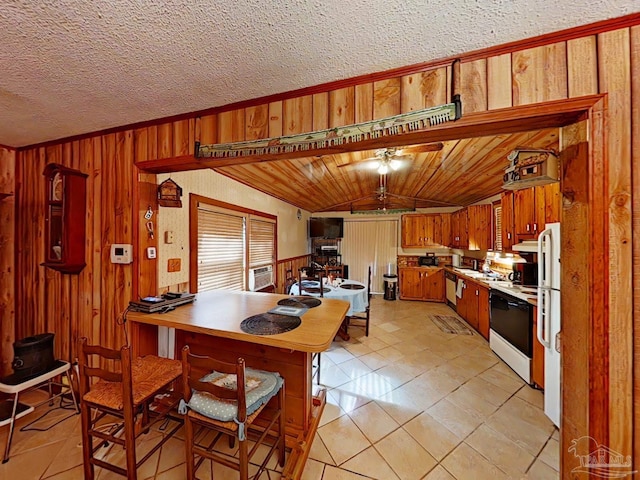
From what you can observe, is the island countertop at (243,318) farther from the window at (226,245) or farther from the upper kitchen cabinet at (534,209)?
the upper kitchen cabinet at (534,209)

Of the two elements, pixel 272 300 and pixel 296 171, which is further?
pixel 296 171

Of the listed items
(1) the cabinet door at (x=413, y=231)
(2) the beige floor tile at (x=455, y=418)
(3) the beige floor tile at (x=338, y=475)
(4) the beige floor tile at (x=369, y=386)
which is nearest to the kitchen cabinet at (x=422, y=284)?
(1) the cabinet door at (x=413, y=231)

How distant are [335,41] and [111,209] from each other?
6.89 feet

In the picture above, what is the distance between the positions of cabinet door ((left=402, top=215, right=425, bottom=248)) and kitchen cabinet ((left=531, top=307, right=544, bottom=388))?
3694 mm

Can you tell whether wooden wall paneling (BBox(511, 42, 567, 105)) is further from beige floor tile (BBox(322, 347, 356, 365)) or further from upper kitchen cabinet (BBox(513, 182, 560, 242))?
beige floor tile (BBox(322, 347, 356, 365))

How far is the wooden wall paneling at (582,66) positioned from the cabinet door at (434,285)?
531 cm

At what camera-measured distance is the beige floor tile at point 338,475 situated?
153 centimetres

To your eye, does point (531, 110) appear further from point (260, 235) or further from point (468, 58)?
point (260, 235)

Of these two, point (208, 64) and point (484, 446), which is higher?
point (208, 64)

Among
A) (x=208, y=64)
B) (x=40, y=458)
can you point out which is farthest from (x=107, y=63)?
(x=40, y=458)

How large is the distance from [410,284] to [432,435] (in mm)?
4394

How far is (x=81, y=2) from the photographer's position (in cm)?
91

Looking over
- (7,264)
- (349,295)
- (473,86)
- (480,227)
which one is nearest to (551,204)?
(480,227)

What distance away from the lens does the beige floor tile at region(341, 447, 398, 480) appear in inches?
61.2
